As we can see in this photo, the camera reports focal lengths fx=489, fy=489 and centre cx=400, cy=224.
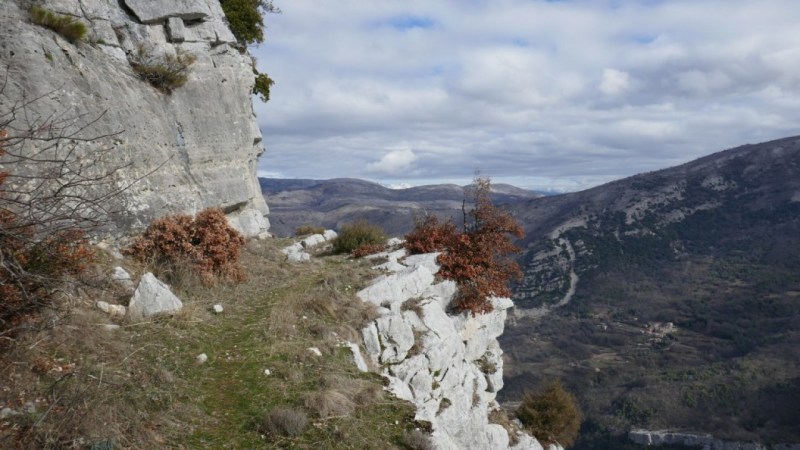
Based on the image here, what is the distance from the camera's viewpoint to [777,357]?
10869cm

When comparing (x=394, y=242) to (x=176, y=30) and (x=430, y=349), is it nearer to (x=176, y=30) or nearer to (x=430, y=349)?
(x=430, y=349)

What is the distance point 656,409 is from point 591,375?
21.7 meters

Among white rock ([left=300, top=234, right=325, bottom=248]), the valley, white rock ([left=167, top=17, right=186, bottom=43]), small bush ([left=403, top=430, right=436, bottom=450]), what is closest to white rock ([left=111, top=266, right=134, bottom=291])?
small bush ([left=403, top=430, right=436, bottom=450])

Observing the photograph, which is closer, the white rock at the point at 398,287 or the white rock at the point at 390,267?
the white rock at the point at 398,287

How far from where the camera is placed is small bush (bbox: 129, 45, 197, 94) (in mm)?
17781

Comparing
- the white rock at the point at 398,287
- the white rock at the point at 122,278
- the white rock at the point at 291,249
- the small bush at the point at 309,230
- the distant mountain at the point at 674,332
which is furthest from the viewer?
the distant mountain at the point at 674,332

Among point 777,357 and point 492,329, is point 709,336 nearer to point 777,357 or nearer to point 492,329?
point 777,357

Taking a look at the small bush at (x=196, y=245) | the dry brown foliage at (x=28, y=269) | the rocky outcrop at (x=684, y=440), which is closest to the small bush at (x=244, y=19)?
the small bush at (x=196, y=245)

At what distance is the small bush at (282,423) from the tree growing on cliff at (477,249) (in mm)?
12229

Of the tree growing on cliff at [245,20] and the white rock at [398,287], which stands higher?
the tree growing on cliff at [245,20]

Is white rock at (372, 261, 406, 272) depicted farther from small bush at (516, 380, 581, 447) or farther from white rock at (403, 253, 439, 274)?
small bush at (516, 380, 581, 447)

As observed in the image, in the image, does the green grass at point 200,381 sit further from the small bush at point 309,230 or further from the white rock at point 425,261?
the small bush at point 309,230

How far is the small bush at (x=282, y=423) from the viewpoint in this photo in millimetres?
8414

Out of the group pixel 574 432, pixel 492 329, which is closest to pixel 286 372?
pixel 492 329
